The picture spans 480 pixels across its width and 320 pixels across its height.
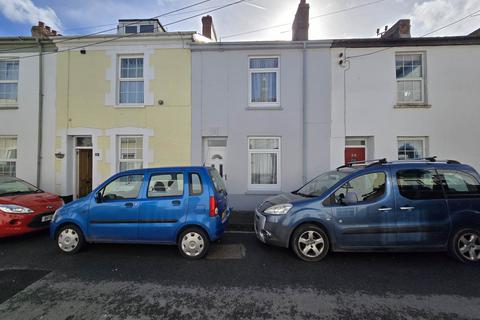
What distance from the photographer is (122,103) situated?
8391 mm

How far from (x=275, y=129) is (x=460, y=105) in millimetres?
6088

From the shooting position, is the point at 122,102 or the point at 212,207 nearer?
the point at 212,207

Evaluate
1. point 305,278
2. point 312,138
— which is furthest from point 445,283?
point 312,138

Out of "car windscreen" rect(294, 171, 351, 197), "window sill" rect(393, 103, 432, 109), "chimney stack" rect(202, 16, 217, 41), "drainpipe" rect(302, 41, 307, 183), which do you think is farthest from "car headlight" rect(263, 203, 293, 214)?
"chimney stack" rect(202, 16, 217, 41)

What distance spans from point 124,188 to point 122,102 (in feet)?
16.8

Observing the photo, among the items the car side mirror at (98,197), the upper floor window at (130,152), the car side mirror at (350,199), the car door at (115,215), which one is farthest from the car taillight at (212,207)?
the upper floor window at (130,152)

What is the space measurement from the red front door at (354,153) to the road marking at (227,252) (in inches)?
208

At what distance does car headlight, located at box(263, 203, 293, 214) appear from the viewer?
429cm

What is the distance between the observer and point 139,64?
334 inches

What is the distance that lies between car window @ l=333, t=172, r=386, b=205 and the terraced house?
5315mm

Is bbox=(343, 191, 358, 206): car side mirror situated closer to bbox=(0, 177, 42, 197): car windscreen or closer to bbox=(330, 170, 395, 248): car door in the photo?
bbox=(330, 170, 395, 248): car door

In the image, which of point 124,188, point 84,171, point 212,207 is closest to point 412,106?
point 212,207

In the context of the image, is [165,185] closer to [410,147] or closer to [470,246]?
[470,246]

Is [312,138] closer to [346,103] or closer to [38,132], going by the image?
[346,103]
